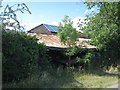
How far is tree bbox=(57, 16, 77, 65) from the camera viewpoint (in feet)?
36.2

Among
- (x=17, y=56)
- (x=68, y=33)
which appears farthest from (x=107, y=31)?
(x=17, y=56)

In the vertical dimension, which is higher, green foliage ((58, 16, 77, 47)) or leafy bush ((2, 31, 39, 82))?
green foliage ((58, 16, 77, 47))

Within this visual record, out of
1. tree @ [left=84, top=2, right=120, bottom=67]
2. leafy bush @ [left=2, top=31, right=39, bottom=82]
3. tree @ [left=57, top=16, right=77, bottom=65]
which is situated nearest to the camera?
leafy bush @ [left=2, top=31, right=39, bottom=82]

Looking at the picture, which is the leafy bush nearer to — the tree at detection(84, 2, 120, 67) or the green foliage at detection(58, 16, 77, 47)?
the green foliage at detection(58, 16, 77, 47)

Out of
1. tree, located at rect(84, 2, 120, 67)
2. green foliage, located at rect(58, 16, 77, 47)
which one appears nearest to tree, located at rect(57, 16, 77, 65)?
green foliage, located at rect(58, 16, 77, 47)

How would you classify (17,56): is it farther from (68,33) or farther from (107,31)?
(107,31)

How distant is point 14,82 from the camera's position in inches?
277

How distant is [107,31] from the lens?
13.2 meters

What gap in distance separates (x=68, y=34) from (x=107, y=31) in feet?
13.3

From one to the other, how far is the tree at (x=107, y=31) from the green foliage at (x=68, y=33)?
3.11 m

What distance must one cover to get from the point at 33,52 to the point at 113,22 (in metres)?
8.79

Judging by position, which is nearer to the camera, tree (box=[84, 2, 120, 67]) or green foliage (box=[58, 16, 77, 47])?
green foliage (box=[58, 16, 77, 47])

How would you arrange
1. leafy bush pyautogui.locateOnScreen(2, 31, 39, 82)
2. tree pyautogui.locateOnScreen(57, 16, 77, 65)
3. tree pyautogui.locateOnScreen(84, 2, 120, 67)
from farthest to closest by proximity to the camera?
tree pyautogui.locateOnScreen(84, 2, 120, 67) < tree pyautogui.locateOnScreen(57, 16, 77, 65) < leafy bush pyautogui.locateOnScreen(2, 31, 39, 82)

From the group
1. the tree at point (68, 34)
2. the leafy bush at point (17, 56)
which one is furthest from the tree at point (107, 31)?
the leafy bush at point (17, 56)
